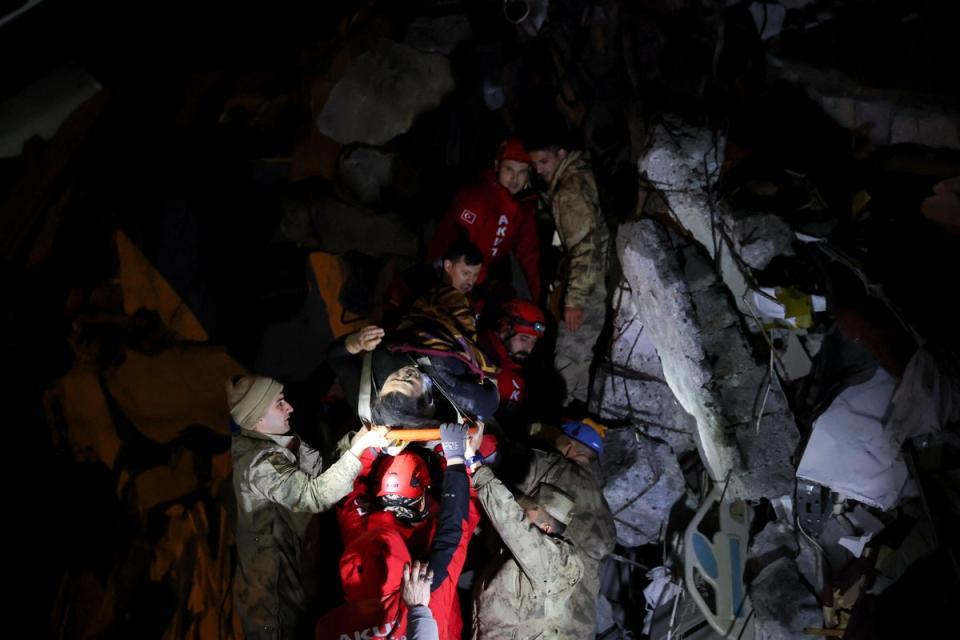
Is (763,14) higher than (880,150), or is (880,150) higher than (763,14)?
(763,14)

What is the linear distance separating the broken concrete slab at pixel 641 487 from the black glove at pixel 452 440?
187 cm

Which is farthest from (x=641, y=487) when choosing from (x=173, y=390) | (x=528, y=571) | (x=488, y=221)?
(x=173, y=390)

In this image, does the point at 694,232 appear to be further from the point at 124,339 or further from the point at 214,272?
the point at 124,339

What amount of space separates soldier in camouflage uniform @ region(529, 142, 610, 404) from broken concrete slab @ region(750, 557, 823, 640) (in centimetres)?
198

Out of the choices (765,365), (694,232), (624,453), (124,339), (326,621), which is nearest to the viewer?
(326,621)

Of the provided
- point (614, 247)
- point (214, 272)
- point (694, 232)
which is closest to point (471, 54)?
point (614, 247)

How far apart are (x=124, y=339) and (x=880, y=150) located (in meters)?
6.68

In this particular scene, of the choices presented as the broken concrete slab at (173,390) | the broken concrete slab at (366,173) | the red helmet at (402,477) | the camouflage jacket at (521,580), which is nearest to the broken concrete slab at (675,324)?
the camouflage jacket at (521,580)

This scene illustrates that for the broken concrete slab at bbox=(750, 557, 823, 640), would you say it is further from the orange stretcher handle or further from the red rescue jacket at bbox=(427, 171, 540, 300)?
the red rescue jacket at bbox=(427, 171, 540, 300)

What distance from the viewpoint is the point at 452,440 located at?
3553 mm

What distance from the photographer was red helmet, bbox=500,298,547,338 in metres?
4.82

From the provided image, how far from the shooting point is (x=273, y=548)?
13.8 feet

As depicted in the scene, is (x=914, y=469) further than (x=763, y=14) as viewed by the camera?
No

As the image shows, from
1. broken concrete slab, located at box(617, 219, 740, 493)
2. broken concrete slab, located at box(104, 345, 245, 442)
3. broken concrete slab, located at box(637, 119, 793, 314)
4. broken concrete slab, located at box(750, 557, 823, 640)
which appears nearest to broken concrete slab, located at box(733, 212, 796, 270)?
broken concrete slab, located at box(637, 119, 793, 314)
